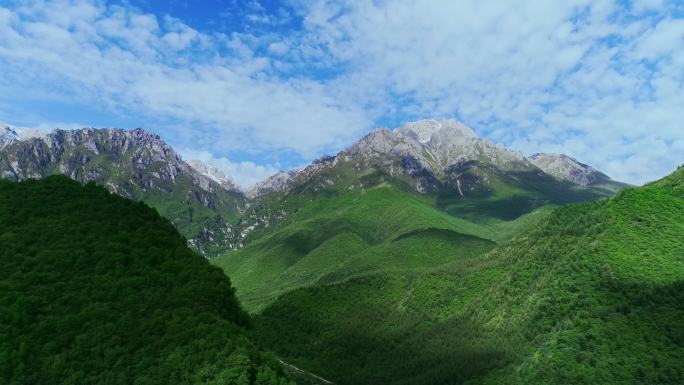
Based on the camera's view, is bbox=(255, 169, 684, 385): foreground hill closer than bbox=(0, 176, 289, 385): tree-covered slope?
No

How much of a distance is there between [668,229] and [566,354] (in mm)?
59093

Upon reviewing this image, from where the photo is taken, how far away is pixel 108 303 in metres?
87.5

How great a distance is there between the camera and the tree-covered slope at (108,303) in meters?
78.1

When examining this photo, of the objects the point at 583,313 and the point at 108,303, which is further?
the point at 583,313

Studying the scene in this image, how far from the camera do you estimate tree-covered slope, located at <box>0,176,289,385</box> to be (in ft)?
256

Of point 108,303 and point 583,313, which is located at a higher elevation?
point 108,303

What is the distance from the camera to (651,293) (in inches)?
5000

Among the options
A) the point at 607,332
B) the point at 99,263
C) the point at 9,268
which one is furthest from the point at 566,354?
the point at 9,268

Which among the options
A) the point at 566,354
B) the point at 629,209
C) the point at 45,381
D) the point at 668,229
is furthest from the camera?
the point at 629,209

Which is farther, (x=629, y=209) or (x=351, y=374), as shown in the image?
(x=351, y=374)

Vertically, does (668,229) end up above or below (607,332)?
above

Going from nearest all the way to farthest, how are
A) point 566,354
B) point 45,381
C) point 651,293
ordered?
point 45,381 → point 566,354 → point 651,293

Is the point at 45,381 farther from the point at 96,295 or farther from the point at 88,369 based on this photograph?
the point at 96,295

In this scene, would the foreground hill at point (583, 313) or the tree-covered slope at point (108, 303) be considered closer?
the tree-covered slope at point (108, 303)
